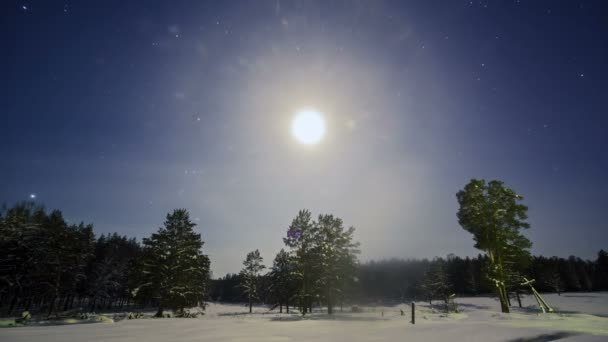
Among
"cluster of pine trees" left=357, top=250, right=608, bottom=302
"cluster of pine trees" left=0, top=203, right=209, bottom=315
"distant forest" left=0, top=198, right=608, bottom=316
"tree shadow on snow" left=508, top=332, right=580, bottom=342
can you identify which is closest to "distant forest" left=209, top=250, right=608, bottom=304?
"cluster of pine trees" left=357, top=250, right=608, bottom=302

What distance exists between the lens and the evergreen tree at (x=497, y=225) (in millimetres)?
19544

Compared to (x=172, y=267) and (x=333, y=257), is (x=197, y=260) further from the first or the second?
(x=333, y=257)

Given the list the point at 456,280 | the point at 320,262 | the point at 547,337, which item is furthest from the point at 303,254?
the point at 456,280

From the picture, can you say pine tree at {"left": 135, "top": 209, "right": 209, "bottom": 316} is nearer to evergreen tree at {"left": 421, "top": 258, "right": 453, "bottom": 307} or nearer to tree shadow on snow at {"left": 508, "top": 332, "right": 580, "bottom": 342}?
tree shadow on snow at {"left": 508, "top": 332, "right": 580, "bottom": 342}

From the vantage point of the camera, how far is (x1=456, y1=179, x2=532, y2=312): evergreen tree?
19544 millimetres

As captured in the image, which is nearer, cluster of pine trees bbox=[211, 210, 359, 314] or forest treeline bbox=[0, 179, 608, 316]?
forest treeline bbox=[0, 179, 608, 316]

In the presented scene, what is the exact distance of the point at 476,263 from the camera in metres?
99.6

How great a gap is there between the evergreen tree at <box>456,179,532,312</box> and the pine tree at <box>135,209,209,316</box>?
28.1 metres

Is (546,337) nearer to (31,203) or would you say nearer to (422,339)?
(422,339)

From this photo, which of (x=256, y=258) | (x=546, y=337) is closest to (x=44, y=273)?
(x=256, y=258)

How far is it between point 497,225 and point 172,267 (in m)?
30.6

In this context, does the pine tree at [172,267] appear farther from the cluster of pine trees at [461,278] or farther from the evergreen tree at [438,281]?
the evergreen tree at [438,281]

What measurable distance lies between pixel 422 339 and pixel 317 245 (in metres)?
30.0

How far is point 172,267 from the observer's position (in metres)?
28.4
